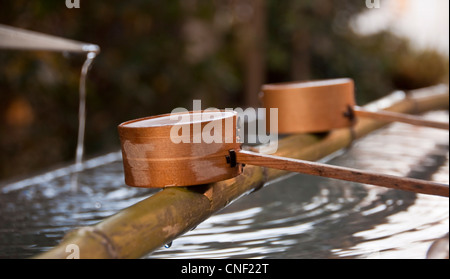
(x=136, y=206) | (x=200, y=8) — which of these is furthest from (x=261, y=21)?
(x=136, y=206)

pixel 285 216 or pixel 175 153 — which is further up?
pixel 175 153

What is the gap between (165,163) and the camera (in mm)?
1085

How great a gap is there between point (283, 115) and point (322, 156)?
0.68 ft

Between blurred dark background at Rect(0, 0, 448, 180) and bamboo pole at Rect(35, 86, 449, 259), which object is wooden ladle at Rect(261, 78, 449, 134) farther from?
blurred dark background at Rect(0, 0, 448, 180)

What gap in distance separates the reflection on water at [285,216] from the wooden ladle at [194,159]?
0.17m

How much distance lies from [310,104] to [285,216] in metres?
0.42

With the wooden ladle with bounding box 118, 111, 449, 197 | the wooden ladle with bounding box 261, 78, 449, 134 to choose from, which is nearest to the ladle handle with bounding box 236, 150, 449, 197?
the wooden ladle with bounding box 118, 111, 449, 197

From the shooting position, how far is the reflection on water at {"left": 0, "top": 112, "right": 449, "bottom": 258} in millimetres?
1233

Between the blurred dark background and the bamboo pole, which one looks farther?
the blurred dark background

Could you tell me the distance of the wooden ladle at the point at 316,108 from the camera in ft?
5.87

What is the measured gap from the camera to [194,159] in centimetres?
108

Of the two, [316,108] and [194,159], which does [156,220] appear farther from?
[316,108]

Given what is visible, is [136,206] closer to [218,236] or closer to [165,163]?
[165,163]

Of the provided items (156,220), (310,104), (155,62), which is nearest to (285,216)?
(310,104)
